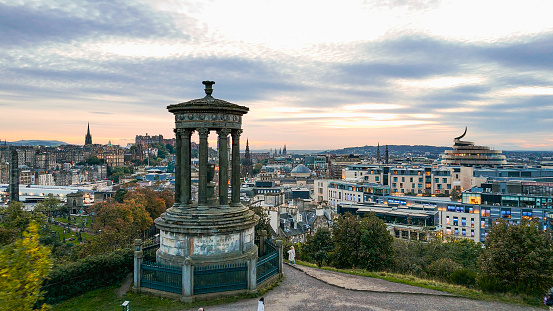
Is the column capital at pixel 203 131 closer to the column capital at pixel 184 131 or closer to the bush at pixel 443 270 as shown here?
Answer: the column capital at pixel 184 131

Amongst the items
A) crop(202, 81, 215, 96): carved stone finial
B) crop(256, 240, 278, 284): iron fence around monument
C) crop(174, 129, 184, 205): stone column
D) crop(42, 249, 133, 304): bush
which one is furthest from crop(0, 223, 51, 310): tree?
crop(202, 81, 215, 96): carved stone finial

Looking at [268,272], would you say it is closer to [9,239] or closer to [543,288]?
[543,288]

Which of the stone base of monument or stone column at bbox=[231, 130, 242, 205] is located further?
stone column at bbox=[231, 130, 242, 205]

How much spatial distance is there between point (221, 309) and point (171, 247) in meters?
5.12

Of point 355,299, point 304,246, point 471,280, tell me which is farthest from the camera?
point 304,246

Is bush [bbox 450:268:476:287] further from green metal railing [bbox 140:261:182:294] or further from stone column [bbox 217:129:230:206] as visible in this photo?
green metal railing [bbox 140:261:182:294]

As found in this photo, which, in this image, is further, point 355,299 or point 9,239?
point 9,239

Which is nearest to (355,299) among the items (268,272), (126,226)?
(268,272)

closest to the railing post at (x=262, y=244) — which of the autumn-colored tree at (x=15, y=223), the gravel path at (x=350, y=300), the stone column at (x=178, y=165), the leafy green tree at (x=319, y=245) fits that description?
the gravel path at (x=350, y=300)

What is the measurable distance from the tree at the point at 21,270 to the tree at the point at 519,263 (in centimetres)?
2296

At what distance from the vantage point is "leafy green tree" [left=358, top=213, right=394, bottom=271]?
102 feet

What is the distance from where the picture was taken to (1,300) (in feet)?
34.3

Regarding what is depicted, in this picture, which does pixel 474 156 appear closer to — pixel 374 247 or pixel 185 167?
pixel 374 247

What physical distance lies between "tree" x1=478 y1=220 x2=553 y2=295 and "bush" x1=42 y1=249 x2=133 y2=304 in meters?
22.2
